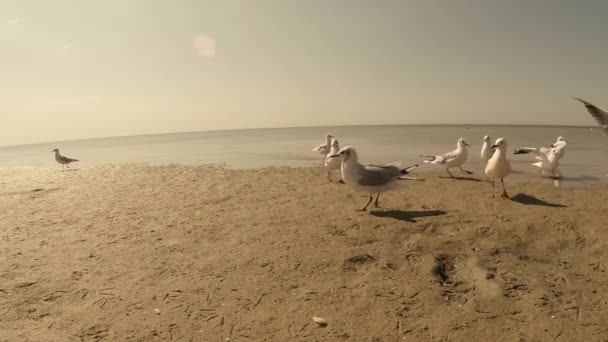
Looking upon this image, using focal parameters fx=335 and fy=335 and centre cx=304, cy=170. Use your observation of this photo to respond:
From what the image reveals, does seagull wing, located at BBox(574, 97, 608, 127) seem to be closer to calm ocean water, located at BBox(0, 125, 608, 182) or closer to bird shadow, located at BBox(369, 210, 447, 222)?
bird shadow, located at BBox(369, 210, 447, 222)

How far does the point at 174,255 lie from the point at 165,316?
1816 mm

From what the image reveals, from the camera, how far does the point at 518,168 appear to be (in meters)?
14.3

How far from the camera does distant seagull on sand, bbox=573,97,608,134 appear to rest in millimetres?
6168

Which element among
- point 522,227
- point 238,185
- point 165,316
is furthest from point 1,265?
point 522,227

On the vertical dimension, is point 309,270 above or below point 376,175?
below

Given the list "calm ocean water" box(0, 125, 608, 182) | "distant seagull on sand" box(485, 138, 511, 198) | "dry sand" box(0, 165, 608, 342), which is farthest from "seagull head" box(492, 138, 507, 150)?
"calm ocean water" box(0, 125, 608, 182)

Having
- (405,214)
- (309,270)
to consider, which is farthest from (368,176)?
(309,270)

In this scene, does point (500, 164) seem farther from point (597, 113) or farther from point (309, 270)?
point (309, 270)

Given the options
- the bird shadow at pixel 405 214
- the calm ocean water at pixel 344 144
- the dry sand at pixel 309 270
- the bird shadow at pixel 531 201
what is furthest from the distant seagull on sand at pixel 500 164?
the calm ocean water at pixel 344 144

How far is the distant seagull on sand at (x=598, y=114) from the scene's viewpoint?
6.17m

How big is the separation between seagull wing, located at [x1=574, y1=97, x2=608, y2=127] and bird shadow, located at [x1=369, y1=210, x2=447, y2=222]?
3272mm

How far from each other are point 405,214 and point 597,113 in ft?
13.2

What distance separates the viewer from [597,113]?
20.6ft

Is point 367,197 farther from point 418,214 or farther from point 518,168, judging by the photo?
point 518,168
